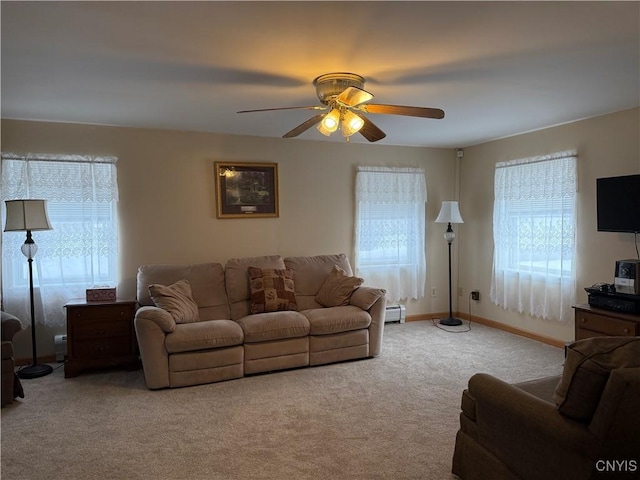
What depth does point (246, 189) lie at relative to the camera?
16.2ft

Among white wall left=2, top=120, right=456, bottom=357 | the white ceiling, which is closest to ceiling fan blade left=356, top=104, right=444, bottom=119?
the white ceiling

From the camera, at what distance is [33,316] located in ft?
12.9

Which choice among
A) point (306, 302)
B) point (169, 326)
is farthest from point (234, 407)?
point (306, 302)

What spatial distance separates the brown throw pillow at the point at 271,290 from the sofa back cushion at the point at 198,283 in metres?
0.33

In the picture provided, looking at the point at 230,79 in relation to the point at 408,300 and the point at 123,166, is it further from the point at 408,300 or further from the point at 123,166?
the point at 408,300

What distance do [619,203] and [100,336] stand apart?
15.6 feet

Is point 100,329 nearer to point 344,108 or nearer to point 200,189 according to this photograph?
point 200,189

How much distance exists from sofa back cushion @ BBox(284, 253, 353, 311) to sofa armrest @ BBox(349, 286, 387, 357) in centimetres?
53

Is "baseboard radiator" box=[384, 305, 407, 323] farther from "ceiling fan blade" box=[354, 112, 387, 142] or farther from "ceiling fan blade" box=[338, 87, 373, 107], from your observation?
"ceiling fan blade" box=[338, 87, 373, 107]

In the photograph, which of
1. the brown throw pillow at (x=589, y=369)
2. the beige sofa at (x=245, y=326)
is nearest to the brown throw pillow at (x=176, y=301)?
the beige sofa at (x=245, y=326)

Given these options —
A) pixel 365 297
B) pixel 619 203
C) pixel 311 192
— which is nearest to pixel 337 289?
pixel 365 297

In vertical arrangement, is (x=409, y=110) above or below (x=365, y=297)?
above

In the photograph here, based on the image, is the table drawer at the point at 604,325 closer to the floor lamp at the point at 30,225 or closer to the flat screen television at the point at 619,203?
the flat screen television at the point at 619,203

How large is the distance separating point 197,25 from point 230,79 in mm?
805
